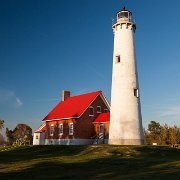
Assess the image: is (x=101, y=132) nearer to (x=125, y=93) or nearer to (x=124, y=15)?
(x=125, y=93)

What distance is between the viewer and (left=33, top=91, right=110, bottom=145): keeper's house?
41.2m

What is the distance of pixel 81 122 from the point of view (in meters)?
41.5

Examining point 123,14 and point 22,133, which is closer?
point 123,14

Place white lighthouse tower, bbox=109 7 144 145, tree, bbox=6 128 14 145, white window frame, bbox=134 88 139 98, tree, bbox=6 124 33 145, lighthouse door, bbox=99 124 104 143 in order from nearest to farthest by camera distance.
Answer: white lighthouse tower, bbox=109 7 144 145
white window frame, bbox=134 88 139 98
lighthouse door, bbox=99 124 104 143
tree, bbox=6 124 33 145
tree, bbox=6 128 14 145

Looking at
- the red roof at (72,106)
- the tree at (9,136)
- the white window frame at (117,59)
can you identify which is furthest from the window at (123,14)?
the tree at (9,136)

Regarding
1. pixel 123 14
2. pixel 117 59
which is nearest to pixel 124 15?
pixel 123 14

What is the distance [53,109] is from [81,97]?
6995 mm

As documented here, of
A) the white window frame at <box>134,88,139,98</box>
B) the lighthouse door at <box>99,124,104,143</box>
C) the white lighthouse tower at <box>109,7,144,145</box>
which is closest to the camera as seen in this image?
the white lighthouse tower at <box>109,7,144,145</box>

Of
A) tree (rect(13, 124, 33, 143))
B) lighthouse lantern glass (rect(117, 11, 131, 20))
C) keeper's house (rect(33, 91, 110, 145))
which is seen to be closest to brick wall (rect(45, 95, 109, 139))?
keeper's house (rect(33, 91, 110, 145))

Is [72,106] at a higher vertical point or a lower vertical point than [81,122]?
higher

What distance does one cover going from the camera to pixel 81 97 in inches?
1834

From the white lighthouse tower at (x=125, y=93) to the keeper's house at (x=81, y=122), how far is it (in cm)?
644

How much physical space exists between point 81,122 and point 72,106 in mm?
5064

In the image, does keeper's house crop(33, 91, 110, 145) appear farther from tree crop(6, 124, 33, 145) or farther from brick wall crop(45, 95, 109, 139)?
tree crop(6, 124, 33, 145)
